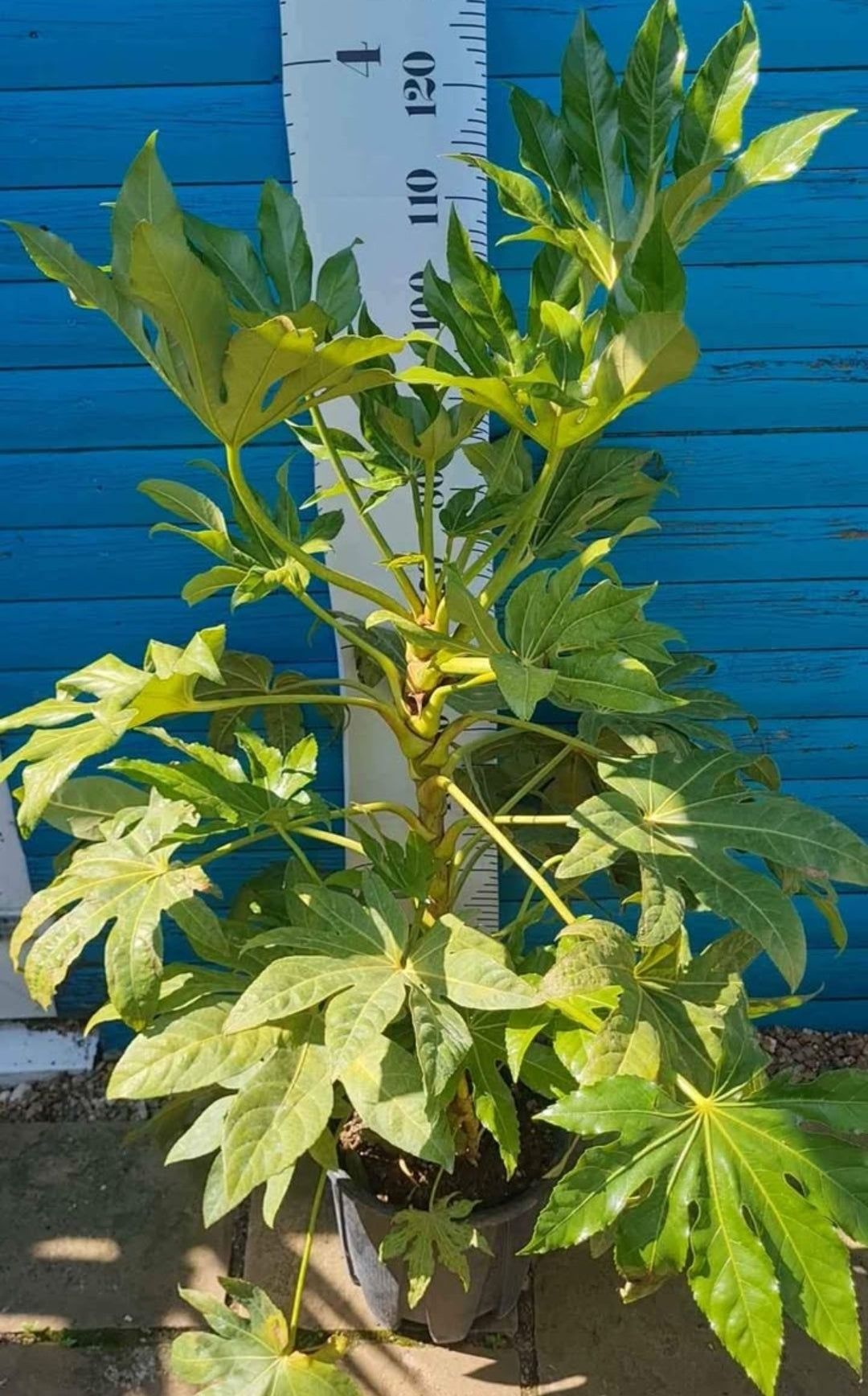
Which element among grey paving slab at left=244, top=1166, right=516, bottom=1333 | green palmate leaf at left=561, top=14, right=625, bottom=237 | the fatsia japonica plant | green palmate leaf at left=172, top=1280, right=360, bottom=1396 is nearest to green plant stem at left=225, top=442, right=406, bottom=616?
the fatsia japonica plant

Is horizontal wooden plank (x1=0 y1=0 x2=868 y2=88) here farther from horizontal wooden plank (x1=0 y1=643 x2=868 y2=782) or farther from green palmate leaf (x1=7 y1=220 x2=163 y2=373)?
horizontal wooden plank (x1=0 y1=643 x2=868 y2=782)

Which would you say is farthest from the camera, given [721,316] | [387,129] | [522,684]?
[721,316]

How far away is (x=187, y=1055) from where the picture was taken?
1.16 m

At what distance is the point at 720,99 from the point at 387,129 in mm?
515

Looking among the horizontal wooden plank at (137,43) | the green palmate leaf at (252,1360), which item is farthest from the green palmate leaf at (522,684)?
the horizontal wooden plank at (137,43)

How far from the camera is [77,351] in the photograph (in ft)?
5.03

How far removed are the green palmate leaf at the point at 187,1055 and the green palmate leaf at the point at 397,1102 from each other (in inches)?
4.4

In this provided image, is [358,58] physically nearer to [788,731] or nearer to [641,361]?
[641,361]

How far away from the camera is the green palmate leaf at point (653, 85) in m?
1.02

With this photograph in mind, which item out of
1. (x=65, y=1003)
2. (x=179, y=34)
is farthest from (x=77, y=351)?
(x=65, y=1003)

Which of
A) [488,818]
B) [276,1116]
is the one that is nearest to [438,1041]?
[276,1116]

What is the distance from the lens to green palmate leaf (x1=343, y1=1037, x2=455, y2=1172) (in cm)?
108

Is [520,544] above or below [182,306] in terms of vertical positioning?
below

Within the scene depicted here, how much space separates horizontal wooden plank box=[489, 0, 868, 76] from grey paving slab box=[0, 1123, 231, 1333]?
1.72 m
